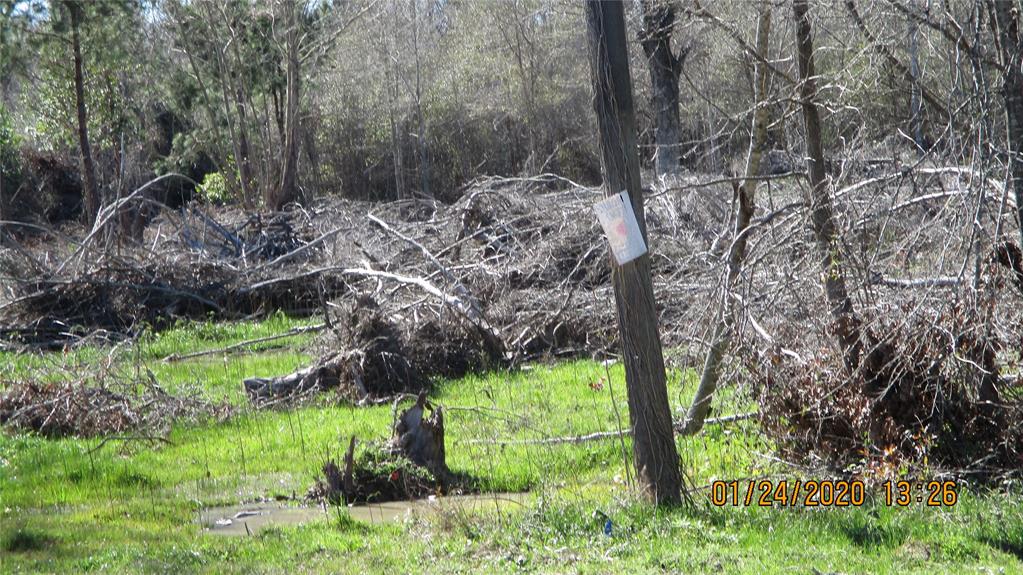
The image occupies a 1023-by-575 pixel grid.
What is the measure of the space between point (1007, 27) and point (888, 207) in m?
1.40

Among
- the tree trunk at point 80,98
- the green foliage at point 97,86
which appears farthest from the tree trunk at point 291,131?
the tree trunk at point 80,98

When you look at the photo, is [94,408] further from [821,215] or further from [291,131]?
[291,131]

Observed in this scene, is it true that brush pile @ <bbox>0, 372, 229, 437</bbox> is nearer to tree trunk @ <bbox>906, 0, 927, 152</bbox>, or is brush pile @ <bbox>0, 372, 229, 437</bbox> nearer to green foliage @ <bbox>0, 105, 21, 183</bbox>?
tree trunk @ <bbox>906, 0, 927, 152</bbox>

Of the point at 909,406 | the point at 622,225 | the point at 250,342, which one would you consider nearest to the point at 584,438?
the point at 909,406

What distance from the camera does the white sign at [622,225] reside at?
21.9 ft

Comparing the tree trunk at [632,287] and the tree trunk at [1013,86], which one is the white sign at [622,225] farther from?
the tree trunk at [1013,86]

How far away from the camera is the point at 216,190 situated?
110ft

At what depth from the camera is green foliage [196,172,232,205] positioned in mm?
32750

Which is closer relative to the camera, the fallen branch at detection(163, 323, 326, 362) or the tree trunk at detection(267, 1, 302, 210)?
the fallen branch at detection(163, 323, 326, 362)

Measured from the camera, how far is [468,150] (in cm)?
3638

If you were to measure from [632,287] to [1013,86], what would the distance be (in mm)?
2527

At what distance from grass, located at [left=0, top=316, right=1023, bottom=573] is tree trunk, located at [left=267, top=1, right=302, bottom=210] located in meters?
14.9
